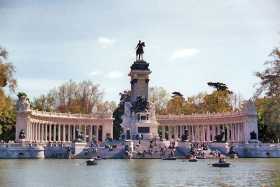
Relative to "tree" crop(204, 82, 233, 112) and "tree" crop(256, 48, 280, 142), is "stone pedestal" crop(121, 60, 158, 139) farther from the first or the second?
"tree" crop(256, 48, 280, 142)

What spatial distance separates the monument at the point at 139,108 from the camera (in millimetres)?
92562

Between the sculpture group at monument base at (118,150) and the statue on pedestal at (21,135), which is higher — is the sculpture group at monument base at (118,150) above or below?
below

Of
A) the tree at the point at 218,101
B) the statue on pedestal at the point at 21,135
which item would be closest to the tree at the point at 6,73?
the statue on pedestal at the point at 21,135

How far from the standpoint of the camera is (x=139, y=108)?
307 ft

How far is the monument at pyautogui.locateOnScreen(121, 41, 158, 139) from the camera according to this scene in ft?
304

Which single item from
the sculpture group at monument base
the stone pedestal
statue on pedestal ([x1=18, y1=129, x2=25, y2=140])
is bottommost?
the sculpture group at monument base

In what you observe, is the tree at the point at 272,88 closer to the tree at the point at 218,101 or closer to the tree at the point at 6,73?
the tree at the point at 6,73

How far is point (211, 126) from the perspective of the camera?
104m

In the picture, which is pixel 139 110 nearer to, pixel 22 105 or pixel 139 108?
pixel 139 108

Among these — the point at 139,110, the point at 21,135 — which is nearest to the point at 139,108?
the point at 139,110

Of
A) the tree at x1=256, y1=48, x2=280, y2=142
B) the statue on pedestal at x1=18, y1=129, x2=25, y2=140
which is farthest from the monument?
the tree at x1=256, y1=48, x2=280, y2=142

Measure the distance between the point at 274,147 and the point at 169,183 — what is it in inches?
2043

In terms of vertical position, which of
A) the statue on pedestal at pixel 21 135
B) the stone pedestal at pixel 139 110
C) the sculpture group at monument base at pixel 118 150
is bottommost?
the sculpture group at monument base at pixel 118 150

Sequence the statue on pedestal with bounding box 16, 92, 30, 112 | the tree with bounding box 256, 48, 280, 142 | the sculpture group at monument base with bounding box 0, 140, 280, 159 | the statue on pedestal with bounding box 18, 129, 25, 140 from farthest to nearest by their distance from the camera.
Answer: the statue on pedestal with bounding box 16, 92, 30, 112, the statue on pedestal with bounding box 18, 129, 25, 140, the sculpture group at monument base with bounding box 0, 140, 280, 159, the tree with bounding box 256, 48, 280, 142
